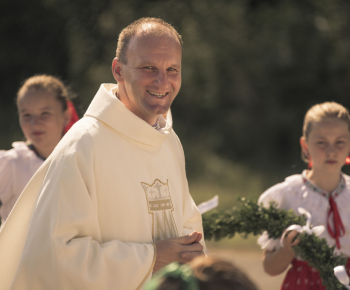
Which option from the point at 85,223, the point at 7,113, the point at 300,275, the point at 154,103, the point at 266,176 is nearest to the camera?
the point at 85,223

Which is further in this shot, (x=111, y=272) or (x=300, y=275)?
(x=300, y=275)

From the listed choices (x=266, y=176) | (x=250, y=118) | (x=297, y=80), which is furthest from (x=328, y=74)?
(x=266, y=176)

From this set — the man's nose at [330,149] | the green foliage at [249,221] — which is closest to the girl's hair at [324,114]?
the man's nose at [330,149]

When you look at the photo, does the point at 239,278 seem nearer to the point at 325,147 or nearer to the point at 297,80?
the point at 325,147

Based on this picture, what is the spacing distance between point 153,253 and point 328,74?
42.0 feet

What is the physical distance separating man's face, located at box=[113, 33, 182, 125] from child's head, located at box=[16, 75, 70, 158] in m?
1.83

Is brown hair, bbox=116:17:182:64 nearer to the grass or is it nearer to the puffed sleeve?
the puffed sleeve

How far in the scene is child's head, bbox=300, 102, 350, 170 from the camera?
462cm

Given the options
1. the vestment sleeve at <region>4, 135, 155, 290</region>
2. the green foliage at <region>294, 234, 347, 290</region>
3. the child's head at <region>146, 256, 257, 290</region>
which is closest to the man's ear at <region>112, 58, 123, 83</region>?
the vestment sleeve at <region>4, 135, 155, 290</region>

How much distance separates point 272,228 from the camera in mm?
4395

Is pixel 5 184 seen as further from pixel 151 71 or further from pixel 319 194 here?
pixel 319 194

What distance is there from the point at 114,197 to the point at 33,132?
80.2 inches

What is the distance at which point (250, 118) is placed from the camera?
1534 cm

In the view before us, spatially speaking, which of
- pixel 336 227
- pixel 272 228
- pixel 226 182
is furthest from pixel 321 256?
pixel 226 182
